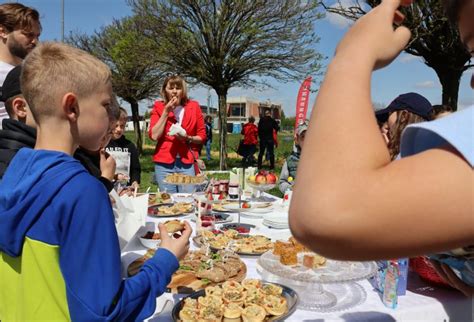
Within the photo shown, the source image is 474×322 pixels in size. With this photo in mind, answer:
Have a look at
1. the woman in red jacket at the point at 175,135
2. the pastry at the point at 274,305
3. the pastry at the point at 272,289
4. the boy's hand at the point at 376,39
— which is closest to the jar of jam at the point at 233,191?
the woman in red jacket at the point at 175,135

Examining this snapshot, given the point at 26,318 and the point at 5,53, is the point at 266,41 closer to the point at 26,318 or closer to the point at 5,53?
the point at 5,53

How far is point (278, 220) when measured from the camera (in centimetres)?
278

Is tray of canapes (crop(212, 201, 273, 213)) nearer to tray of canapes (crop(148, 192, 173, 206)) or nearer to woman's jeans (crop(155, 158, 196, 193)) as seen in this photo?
tray of canapes (crop(148, 192, 173, 206))

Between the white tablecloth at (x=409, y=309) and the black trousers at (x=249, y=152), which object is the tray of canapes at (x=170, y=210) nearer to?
the white tablecloth at (x=409, y=309)

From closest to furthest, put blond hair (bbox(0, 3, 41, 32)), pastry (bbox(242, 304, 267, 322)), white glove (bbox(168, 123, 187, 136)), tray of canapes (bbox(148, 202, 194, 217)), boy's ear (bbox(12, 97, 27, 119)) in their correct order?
pastry (bbox(242, 304, 267, 322))
boy's ear (bbox(12, 97, 27, 119))
blond hair (bbox(0, 3, 41, 32))
tray of canapes (bbox(148, 202, 194, 217))
white glove (bbox(168, 123, 187, 136))

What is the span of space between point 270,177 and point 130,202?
4.92ft

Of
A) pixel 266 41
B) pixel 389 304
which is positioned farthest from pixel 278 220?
pixel 266 41

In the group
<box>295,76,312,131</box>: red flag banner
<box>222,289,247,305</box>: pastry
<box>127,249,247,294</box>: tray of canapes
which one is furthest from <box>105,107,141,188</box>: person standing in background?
<box>295,76,312,131</box>: red flag banner

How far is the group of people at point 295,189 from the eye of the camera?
0.49m

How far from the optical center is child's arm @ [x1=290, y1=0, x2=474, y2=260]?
47 centimetres

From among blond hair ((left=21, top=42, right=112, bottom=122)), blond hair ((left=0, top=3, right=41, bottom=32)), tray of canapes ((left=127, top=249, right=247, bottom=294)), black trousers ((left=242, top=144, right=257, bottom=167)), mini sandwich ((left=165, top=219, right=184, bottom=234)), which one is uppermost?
blond hair ((left=0, top=3, right=41, bottom=32))

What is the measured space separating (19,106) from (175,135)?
2363 millimetres

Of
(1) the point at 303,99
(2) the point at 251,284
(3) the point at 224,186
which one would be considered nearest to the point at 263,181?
(3) the point at 224,186

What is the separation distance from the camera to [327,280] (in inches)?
59.0
